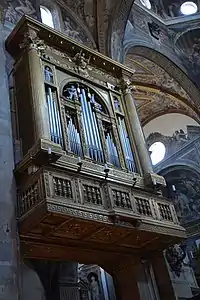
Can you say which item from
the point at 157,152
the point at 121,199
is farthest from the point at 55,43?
the point at 157,152

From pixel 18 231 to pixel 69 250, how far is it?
135cm

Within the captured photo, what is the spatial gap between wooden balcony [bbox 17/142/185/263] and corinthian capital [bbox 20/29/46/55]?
2.55 m

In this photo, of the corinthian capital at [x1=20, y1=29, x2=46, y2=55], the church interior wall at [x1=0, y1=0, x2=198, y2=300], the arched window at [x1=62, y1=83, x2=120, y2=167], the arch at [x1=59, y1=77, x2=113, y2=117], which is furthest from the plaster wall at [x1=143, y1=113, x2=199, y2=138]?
the corinthian capital at [x1=20, y1=29, x2=46, y2=55]

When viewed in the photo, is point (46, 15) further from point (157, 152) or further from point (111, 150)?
point (157, 152)

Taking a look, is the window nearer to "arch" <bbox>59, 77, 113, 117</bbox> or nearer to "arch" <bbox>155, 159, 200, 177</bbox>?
"arch" <bbox>155, 159, 200, 177</bbox>

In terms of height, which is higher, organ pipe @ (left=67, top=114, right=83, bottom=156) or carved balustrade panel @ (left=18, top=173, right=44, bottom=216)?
organ pipe @ (left=67, top=114, right=83, bottom=156)

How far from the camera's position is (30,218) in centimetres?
623

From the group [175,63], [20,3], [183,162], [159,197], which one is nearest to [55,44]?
[20,3]

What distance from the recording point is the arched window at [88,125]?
769cm

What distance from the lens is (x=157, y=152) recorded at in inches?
795

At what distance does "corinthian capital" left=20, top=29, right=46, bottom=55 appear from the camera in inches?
325

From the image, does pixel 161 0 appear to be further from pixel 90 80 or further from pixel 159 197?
pixel 159 197

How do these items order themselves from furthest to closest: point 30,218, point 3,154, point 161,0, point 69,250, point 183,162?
point 183,162, point 161,0, point 69,250, point 3,154, point 30,218

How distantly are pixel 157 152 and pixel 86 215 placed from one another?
46.6 ft
